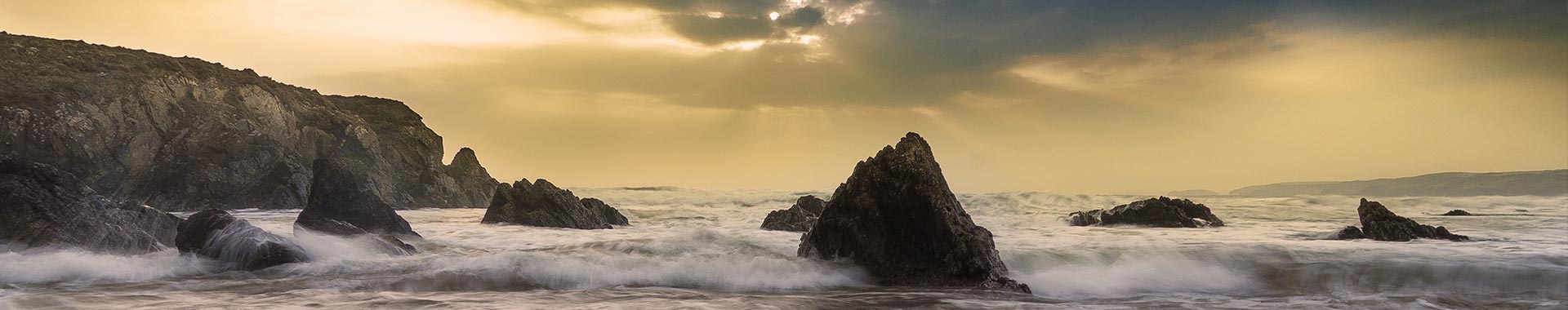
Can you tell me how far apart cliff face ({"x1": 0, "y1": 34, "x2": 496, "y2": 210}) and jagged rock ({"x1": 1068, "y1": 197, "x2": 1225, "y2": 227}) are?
29.8 metres

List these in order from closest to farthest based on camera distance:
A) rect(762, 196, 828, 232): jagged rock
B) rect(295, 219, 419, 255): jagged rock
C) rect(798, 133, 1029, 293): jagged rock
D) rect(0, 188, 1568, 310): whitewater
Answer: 1. rect(0, 188, 1568, 310): whitewater
2. rect(798, 133, 1029, 293): jagged rock
3. rect(295, 219, 419, 255): jagged rock
4. rect(762, 196, 828, 232): jagged rock

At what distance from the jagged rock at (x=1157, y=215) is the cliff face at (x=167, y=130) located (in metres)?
29.8

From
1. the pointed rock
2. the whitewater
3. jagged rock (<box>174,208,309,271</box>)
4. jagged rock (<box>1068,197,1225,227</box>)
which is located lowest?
the whitewater

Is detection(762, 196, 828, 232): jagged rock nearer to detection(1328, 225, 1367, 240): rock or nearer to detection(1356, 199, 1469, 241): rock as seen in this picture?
detection(1328, 225, 1367, 240): rock

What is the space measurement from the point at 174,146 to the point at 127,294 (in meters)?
32.4

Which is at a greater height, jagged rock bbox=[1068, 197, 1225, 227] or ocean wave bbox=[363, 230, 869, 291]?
jagged rock bbox=[1068, 197, 1225, 227]

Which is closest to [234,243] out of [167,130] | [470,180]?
[167,130]

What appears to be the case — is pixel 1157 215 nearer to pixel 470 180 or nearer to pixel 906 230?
pixel 906 230

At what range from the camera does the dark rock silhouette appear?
42.7ft

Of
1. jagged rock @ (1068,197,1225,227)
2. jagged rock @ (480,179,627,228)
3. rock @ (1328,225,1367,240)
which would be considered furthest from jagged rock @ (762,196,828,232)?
rock @ (1328,225,1367,240)

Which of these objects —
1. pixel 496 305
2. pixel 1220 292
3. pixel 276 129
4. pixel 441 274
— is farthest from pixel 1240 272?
pixel 276 129

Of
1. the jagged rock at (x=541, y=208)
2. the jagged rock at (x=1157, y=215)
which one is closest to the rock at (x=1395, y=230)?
the jagged rock at (x=1157, y=215)

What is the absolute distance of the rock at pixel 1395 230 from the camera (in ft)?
42.7

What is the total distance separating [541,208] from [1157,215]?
13.7 metres
